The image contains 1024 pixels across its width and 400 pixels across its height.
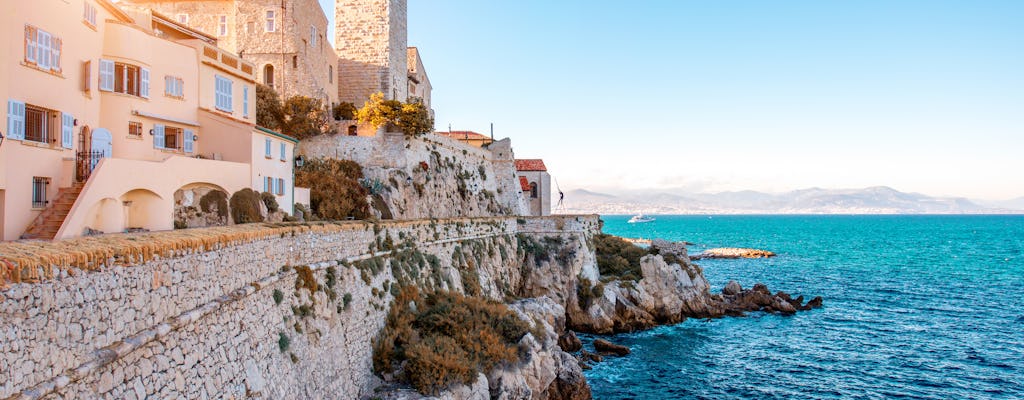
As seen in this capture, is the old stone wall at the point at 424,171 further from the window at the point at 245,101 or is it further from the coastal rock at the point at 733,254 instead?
the coastal rock at the point at 733,254

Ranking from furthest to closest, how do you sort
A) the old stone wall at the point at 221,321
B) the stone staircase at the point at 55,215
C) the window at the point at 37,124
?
the window at the point at 37,124, the stone staircase at the point at 55,215, the old stone wall at the point at 221,321

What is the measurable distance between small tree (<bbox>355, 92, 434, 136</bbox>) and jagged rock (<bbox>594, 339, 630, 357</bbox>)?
16896 millimetres

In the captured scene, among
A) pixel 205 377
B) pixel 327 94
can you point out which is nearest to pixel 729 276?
pixel 327 94

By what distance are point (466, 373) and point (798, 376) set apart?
18239mm

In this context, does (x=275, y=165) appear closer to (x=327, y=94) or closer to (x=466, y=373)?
(x=466, y=373)

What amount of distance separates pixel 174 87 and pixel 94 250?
1546 centimetres

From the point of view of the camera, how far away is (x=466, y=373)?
19.1 m

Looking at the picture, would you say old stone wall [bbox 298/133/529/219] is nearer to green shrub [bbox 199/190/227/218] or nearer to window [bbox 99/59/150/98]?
green shrub [bbox 199/190/227/218]

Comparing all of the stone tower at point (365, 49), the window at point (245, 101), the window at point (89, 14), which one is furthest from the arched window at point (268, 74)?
the window at point (89, 14)

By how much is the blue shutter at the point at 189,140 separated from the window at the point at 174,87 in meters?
1.32

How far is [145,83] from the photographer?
20.7 metres

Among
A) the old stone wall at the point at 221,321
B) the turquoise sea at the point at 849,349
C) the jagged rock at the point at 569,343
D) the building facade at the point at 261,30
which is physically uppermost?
the building facade at the point at 261,30

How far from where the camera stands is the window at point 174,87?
21891 mm

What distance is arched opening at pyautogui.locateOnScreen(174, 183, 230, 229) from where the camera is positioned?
1997 cm
